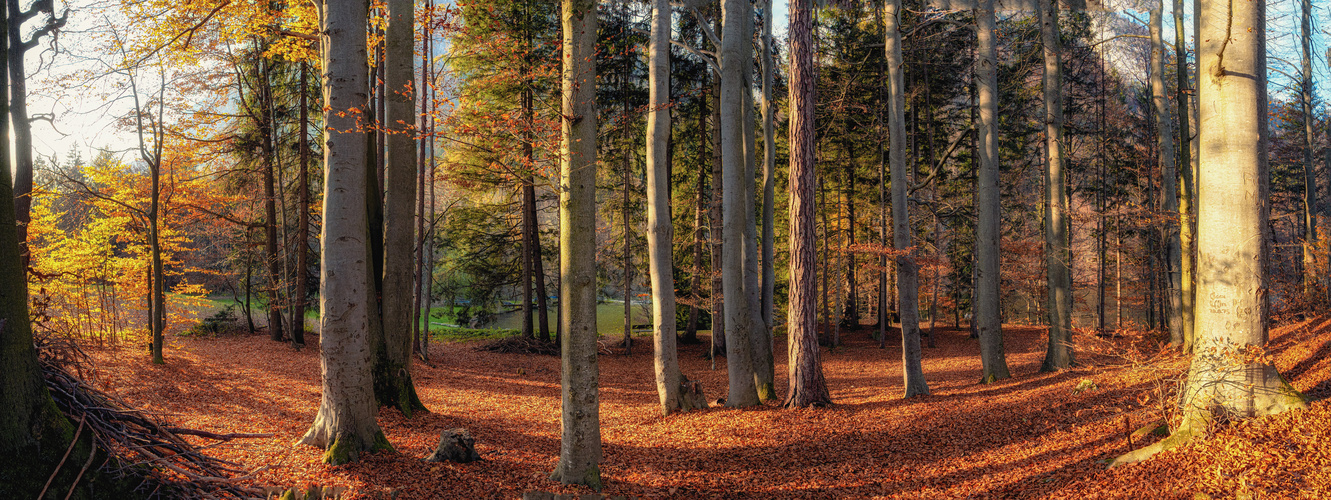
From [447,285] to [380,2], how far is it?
61.7ft

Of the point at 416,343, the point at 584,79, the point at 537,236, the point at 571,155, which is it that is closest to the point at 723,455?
the point at 571,155

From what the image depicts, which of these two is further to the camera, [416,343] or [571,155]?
[416,343]

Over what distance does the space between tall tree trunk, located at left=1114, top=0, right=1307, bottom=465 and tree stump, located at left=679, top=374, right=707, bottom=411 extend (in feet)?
18.6

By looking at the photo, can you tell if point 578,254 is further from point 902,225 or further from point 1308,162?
point 1308,162

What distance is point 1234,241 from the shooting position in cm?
468

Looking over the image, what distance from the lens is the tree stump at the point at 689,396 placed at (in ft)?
30.7

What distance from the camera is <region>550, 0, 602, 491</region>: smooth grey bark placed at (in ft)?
17.6

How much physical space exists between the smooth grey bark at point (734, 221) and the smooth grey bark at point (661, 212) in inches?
35.7

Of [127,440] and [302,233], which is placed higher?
[302,233]

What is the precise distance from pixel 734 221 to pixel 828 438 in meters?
3.51

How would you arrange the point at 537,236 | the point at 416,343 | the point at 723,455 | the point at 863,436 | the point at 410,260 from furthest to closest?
1. the point at 537,236
2. the point at 416,343
3. the point at 410,260
4. the point at 863,436
5. the point at 723,455

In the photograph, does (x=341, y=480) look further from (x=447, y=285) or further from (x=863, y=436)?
(x=447, y=285)

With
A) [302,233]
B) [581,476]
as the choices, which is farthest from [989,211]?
[302,233]

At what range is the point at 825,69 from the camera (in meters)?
19.8
